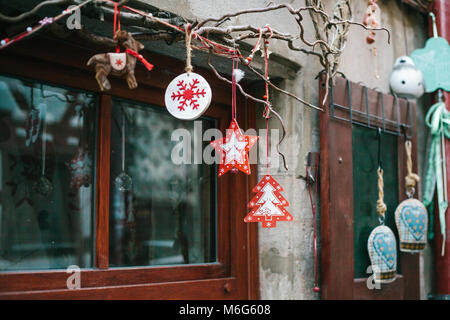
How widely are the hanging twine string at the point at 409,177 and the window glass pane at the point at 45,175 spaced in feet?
6.51

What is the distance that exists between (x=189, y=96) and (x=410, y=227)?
2.00 metres

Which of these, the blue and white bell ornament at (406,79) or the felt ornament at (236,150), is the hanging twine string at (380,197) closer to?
the blue and white bell ornament at (406,79)

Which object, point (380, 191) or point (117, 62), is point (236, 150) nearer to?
point (117, 62)

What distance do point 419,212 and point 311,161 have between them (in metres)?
0.91

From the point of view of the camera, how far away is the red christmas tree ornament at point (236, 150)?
1.79 metres

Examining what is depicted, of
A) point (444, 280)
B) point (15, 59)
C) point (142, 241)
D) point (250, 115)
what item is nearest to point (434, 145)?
point (444, 280)

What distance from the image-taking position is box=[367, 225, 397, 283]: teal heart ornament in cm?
279

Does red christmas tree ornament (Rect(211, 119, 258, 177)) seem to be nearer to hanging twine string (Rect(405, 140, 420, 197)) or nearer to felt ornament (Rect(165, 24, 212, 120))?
felt ornament (Rect(165, 24, 212, 120))

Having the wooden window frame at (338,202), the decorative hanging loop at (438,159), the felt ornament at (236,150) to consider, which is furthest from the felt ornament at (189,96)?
the decorative hanging loop at (438,159)

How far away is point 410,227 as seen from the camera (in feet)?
9.85

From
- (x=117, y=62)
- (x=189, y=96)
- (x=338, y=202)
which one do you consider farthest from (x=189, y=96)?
(x=338, y=202)

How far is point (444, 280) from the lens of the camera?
11.4 feet

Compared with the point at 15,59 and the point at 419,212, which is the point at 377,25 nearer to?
the point at 419,212

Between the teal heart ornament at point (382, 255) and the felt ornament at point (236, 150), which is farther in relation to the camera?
the teal heart ornament at point (382, 255)
